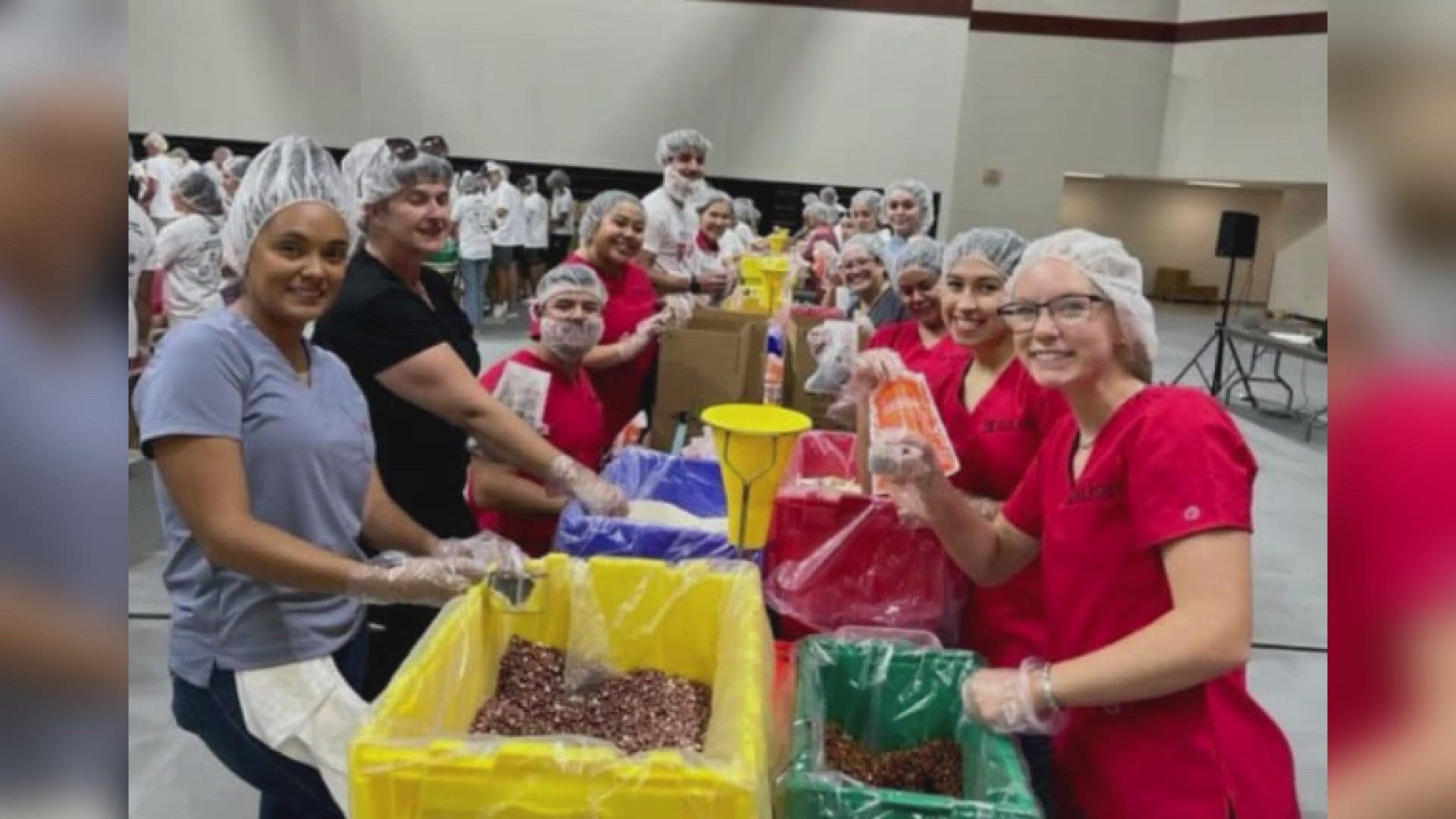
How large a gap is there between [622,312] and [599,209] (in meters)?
0.50

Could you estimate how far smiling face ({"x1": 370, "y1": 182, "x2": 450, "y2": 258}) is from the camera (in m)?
1.94

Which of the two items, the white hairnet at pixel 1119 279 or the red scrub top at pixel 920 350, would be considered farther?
the red scrub top at pixel 920 350

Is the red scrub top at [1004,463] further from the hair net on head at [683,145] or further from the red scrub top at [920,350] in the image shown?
the hair net on head at [683,145]

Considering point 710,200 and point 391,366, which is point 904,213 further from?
point 391,366

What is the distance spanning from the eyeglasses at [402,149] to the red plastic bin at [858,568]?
1.02 metres

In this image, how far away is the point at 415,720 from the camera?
1023 millimetres

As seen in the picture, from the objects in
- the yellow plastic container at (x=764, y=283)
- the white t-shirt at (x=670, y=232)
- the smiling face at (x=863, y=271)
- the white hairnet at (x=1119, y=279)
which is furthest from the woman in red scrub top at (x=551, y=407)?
the white t-shirt at (x=670, y=232)

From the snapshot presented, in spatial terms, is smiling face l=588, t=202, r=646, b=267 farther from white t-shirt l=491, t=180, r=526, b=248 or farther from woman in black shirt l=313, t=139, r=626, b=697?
white t-shirt l=491, t=180, r=526, b=248

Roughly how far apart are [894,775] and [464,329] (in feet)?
4.34

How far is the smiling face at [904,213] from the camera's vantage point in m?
5.71

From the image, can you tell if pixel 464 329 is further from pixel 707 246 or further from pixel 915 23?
pixel 915 23

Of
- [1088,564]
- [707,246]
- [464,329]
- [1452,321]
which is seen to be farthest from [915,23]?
[1452,321]

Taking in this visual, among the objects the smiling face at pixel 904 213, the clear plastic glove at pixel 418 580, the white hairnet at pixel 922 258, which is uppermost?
the smiling face at pixel 904 213

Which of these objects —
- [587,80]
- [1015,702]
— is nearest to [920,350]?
[1015,702]
